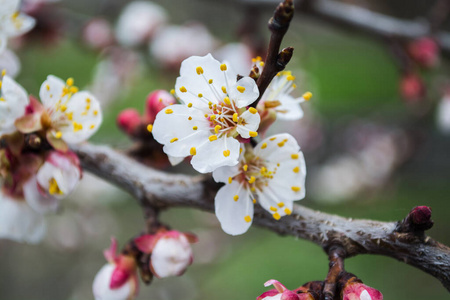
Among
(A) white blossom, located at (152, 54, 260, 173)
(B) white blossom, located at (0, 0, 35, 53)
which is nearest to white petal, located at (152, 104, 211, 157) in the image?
(A) white blossom, located at (152, 54, 260, 173)

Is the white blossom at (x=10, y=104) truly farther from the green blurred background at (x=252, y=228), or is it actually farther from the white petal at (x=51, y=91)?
the green blurred background at (x=252, y=228)

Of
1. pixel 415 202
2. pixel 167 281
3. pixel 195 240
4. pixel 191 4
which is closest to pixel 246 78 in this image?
pixel 195 240

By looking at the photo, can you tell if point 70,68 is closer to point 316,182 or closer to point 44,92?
point 316,182

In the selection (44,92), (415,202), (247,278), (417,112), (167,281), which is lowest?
(167,281)

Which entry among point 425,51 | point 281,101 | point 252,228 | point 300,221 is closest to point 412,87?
point 425,51

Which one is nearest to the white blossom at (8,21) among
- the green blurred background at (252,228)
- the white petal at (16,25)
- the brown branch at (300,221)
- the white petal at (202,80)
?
the white petal at (16,25)

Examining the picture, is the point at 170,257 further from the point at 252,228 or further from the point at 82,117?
the point at 252,228
